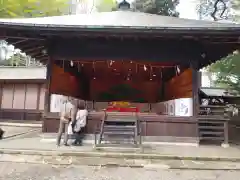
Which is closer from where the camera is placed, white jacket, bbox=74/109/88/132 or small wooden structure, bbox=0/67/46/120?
white jacket, bbox=74/109/88/132

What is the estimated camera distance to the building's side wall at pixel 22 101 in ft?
48.6

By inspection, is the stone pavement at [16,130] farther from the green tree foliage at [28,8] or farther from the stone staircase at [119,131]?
the green tree foliage at [28,8]

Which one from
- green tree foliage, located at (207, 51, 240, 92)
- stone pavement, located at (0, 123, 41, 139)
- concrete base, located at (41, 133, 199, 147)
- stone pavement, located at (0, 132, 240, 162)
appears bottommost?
stone pavement, located at (0, 123, 41, 139)

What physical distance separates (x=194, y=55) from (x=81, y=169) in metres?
4.85

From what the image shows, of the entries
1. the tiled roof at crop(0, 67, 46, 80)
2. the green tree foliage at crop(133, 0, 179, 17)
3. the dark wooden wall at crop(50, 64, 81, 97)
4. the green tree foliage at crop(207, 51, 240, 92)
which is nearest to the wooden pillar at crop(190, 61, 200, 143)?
the dark wooden wall at crop(50, 64, 81, 97)

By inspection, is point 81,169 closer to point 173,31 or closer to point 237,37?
point 173,31

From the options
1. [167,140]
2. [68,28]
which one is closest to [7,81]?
[68,28]

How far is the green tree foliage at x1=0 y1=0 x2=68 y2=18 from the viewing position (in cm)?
1972

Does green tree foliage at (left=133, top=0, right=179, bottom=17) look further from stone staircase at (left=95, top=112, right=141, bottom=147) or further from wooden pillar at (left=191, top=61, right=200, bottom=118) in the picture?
stone staircase at (left=95, top=112, right=141, bottom=147)

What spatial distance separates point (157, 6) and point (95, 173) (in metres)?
19.4

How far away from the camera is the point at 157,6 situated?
2131 centimetres

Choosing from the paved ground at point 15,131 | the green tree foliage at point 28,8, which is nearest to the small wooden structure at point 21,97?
the paved ground at point 15,131

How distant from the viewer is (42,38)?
7.18 meters

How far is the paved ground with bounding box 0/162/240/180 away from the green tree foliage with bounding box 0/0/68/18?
1809cm
